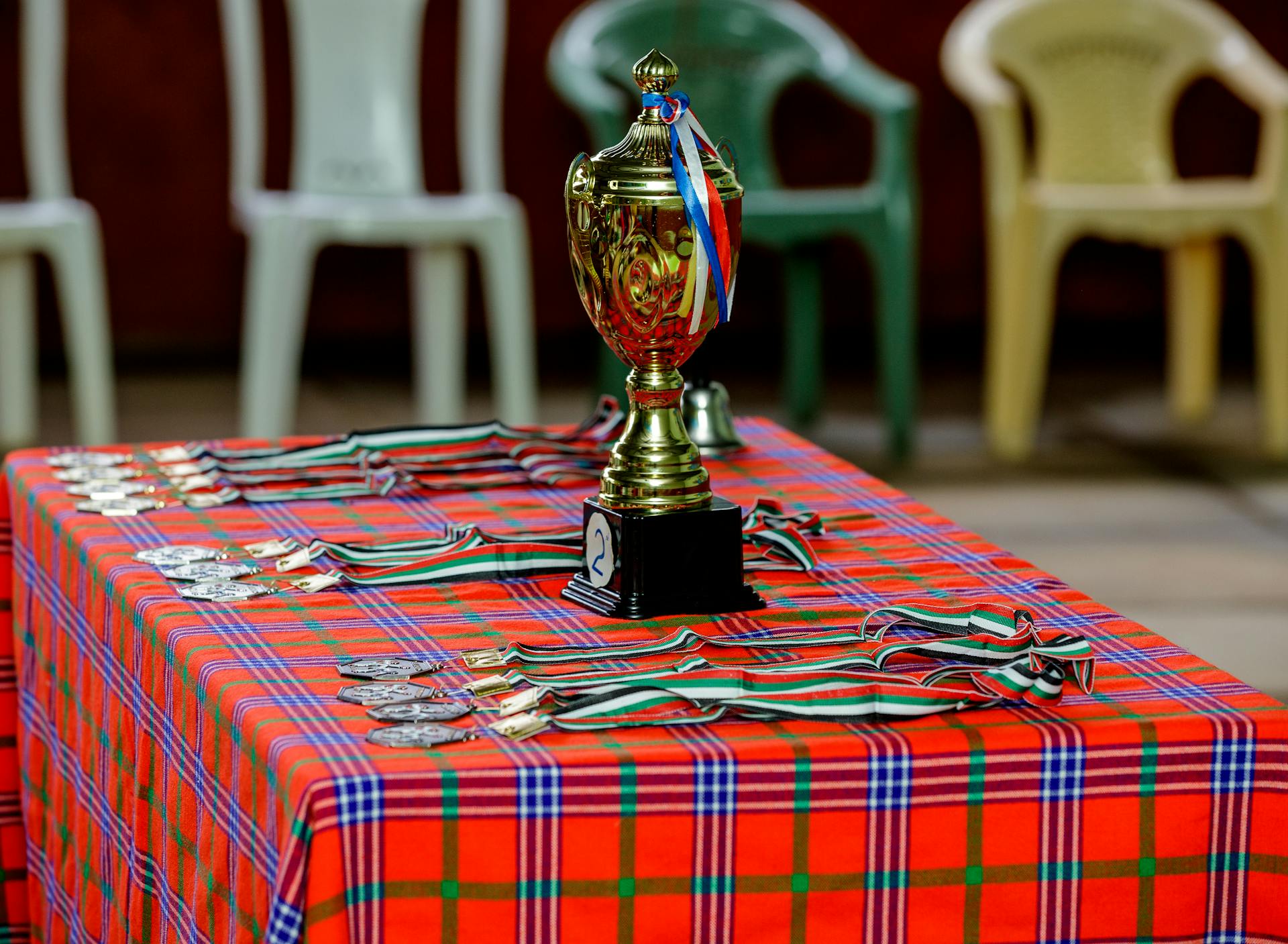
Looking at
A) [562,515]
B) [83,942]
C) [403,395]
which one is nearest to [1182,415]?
[403,395]

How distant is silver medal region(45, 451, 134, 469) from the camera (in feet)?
5.27

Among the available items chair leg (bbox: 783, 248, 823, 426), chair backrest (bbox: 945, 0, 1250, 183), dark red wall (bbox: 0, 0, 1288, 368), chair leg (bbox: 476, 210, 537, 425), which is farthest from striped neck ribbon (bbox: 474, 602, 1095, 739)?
dark red wall (bbox: 0, 0, 1288, 368)

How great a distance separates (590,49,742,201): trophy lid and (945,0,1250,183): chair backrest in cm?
301

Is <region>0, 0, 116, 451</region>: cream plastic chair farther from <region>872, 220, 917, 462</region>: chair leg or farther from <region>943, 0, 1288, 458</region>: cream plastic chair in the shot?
<region>943, 0, 1288, 458</region>: cream plastic chair

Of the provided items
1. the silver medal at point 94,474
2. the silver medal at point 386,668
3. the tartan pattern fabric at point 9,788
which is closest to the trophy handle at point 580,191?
the silver medal at point 386,668

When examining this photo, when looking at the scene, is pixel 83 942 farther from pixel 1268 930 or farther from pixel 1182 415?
pixel 1182 415

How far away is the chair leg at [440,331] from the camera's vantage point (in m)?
3.65

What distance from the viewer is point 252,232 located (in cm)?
350

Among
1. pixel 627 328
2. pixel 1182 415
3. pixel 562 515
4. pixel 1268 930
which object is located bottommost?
pixel 1182 415

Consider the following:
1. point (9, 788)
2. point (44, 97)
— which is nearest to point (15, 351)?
point (44, 97)

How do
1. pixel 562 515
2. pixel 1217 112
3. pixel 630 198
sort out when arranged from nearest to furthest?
pixel 630 198 < pixel 562 515 < pixel 1217 112

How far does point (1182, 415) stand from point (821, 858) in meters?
3.48

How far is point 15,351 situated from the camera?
3.61 m

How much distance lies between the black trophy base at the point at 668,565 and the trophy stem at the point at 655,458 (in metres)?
0.01
